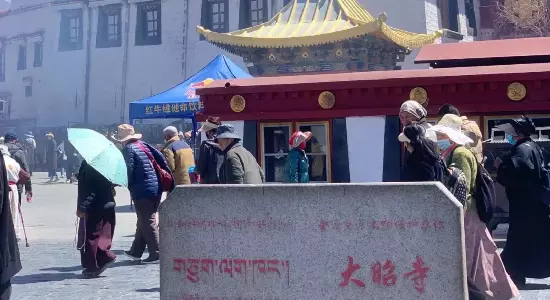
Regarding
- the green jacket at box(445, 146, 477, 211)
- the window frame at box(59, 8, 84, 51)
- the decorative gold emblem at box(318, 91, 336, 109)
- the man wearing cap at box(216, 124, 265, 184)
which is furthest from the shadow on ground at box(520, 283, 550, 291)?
the window frame at box(59, 8, 84, 51)

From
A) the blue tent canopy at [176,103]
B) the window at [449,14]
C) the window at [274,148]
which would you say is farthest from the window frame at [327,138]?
the window at [449,14]

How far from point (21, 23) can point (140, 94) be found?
9.29 metres

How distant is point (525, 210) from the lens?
8219 mm

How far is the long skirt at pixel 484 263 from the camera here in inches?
267

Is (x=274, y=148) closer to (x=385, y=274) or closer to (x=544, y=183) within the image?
(x=544, y=183)

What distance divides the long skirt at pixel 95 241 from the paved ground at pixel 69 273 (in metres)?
0.20

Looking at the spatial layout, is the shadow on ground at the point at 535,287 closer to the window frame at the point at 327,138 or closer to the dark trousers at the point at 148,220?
the dark trousers at the point at 148,220

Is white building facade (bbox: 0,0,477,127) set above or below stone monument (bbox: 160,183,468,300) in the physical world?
above

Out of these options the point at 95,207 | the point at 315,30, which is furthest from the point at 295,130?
the point at 315,30


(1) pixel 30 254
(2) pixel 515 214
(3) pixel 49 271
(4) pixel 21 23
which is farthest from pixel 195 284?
(4) pixel 21 23

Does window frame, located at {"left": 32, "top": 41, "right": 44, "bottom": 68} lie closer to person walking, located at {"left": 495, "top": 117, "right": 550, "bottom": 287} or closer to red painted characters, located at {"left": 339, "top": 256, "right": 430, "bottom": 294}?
person walking, located at {"left": 495, "top": 117, "right": 550, "bottom": 287}

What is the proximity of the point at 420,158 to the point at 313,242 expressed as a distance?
74.2 inches

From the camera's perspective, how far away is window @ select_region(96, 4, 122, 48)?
3391 cm

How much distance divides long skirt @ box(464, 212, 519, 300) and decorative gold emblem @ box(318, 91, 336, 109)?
633cm
